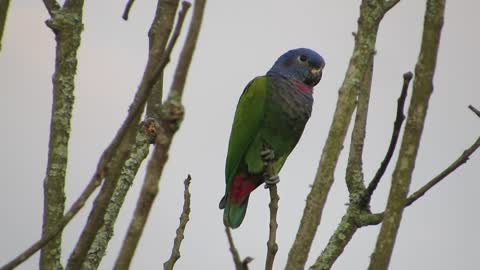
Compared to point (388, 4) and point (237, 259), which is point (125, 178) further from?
point (237, 259)

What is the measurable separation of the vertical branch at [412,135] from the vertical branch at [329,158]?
176 mm

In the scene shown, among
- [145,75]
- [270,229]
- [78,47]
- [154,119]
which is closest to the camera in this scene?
[145,75]

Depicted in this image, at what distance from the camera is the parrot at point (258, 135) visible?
18.4ft

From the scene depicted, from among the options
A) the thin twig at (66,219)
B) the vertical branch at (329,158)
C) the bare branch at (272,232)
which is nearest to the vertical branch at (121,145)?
the thin twig at (66,219)

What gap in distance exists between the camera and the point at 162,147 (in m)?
1.66

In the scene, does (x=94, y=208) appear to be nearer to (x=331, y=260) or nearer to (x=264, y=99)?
(x=331, y=260)

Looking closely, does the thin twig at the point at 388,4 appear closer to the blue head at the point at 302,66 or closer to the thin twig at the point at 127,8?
the thin twig at the point at 127,8

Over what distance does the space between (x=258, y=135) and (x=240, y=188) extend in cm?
42

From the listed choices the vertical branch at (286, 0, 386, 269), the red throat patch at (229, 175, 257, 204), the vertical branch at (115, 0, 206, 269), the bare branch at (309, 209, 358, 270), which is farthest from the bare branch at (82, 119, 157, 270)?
the red throat patch at (229, 175, 257, 204)

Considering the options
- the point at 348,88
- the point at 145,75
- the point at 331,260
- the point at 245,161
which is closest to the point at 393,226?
the point at 348,88

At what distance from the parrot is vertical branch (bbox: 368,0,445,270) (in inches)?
135

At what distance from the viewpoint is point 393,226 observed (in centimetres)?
196

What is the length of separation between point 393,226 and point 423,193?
2.79 feet

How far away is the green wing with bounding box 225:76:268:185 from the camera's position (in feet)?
18.5
